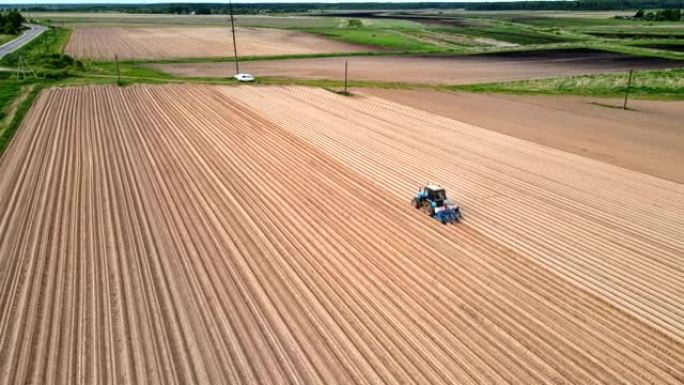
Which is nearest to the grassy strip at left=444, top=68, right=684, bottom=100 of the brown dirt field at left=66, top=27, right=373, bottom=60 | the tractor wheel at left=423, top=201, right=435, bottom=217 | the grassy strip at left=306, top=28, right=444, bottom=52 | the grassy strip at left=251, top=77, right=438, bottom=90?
the grassy strip at left=251, top=77, right=438, bottom=90

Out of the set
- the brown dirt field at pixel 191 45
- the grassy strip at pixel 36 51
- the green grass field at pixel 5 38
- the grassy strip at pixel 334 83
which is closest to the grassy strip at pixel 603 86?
the grassy strip at pixel 334 83

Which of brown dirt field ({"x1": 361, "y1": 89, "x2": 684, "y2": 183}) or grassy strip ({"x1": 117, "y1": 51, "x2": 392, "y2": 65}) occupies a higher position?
grassy strip ({"x1": 117, "y1": 51, "x2": 392, "y2": 65})

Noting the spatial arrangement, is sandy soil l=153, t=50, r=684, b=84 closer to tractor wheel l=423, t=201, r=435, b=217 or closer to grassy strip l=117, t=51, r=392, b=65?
Answer: grassy strip l=117, t=51, r=392, b=65

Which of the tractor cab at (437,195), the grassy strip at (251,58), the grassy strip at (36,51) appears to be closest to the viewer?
the tractor cab at (437,195)

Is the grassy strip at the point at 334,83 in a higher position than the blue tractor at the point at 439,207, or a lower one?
higher

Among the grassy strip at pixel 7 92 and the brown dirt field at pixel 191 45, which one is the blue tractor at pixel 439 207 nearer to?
the grassy strip at pixel 7 92

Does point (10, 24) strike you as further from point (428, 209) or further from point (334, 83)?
point (428, 209)

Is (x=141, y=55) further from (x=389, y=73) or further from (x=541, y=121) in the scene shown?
(x=541, y=121)

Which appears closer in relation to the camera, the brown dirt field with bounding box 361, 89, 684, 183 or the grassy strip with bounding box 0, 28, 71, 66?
the brown dirt field with bounding box 361, 89, 684, 183
